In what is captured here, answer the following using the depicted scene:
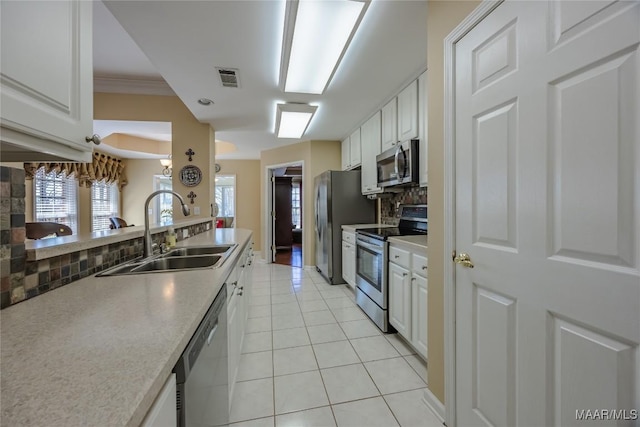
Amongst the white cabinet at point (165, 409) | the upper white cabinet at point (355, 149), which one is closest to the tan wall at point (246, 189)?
the upper white cabinet at point (355, 149)

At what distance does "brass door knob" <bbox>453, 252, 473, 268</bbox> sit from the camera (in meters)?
1.21

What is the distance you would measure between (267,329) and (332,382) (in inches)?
37.7

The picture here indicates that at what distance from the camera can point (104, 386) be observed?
458mm

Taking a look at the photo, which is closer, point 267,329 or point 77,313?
point 77,313

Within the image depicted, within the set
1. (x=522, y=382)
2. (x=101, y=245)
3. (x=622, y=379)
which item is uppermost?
(x=101, y=245)

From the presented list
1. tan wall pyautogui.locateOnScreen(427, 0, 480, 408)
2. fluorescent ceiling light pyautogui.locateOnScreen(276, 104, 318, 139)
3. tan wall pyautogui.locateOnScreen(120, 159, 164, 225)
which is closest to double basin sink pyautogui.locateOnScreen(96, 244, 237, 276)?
tan wall pyautogui.locateOnScreen(427, 0, 480, 408)

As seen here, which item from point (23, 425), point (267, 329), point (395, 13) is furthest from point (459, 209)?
point (267, 329)

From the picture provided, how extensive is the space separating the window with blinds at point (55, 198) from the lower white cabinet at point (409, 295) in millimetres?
5361

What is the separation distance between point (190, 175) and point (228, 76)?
63.6 inches

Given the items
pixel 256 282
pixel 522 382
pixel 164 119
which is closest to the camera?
pixel 522 382

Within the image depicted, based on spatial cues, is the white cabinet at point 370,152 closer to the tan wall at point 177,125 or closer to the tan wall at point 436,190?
the tan wall at point 436,190

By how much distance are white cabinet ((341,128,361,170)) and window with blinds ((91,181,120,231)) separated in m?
5.12

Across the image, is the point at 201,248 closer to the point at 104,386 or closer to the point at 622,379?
the point at 104,386

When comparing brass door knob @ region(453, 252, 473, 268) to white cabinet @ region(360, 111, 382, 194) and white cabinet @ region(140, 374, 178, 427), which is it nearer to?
white cabinet @ region(140, 374, 178, 427)
